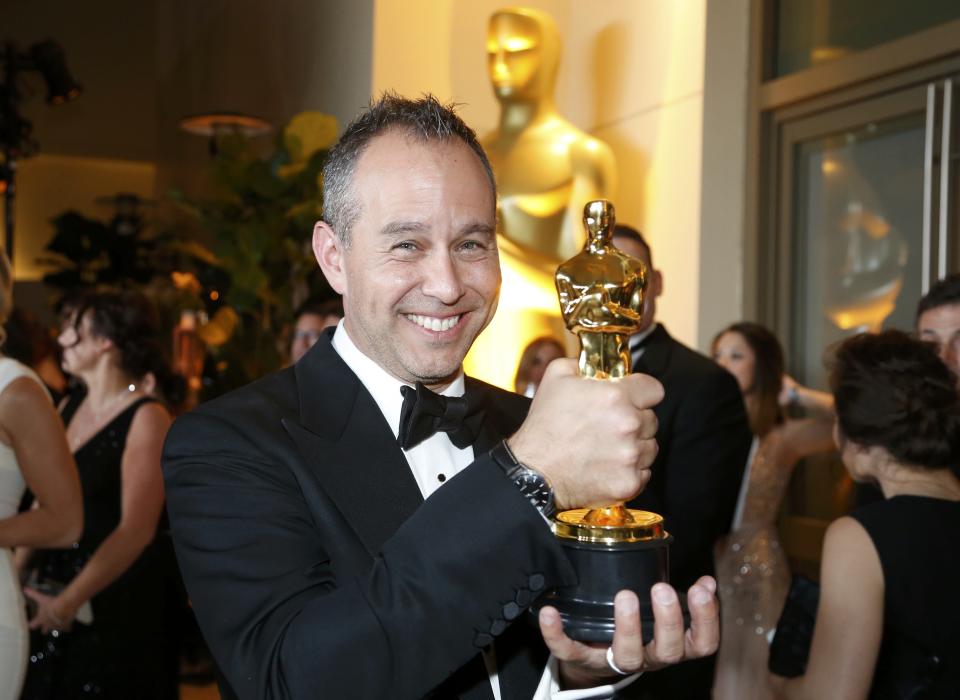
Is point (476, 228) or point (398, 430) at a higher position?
point (476, 228)

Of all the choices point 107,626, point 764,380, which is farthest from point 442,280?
point 764,380

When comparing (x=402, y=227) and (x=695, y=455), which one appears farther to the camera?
(x=695, y=455)

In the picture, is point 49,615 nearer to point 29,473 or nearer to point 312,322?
point 29,473

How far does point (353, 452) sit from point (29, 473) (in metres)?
1.71

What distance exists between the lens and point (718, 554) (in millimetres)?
3709

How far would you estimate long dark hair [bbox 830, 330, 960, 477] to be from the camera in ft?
7.00

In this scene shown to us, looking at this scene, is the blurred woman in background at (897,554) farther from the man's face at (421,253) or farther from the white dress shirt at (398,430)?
the man's face at (421,253)

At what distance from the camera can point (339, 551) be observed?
1309mm

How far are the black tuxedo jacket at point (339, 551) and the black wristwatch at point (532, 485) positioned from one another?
1 centimetres

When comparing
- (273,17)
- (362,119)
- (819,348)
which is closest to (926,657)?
(362,119)

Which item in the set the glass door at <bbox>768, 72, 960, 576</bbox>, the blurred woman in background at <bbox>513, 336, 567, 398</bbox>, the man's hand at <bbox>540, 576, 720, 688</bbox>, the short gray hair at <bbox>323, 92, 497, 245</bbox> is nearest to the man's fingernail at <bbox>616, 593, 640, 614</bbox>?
the man's hand at <bbox>540, 576, 720, 688</bbox>

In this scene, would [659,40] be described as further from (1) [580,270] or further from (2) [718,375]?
(1) [580,270]

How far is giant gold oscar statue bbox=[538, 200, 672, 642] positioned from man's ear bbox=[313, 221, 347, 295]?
40 centimetres

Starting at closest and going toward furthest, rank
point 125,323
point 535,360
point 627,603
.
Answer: point 627,603
point 125,323
point 535,360
